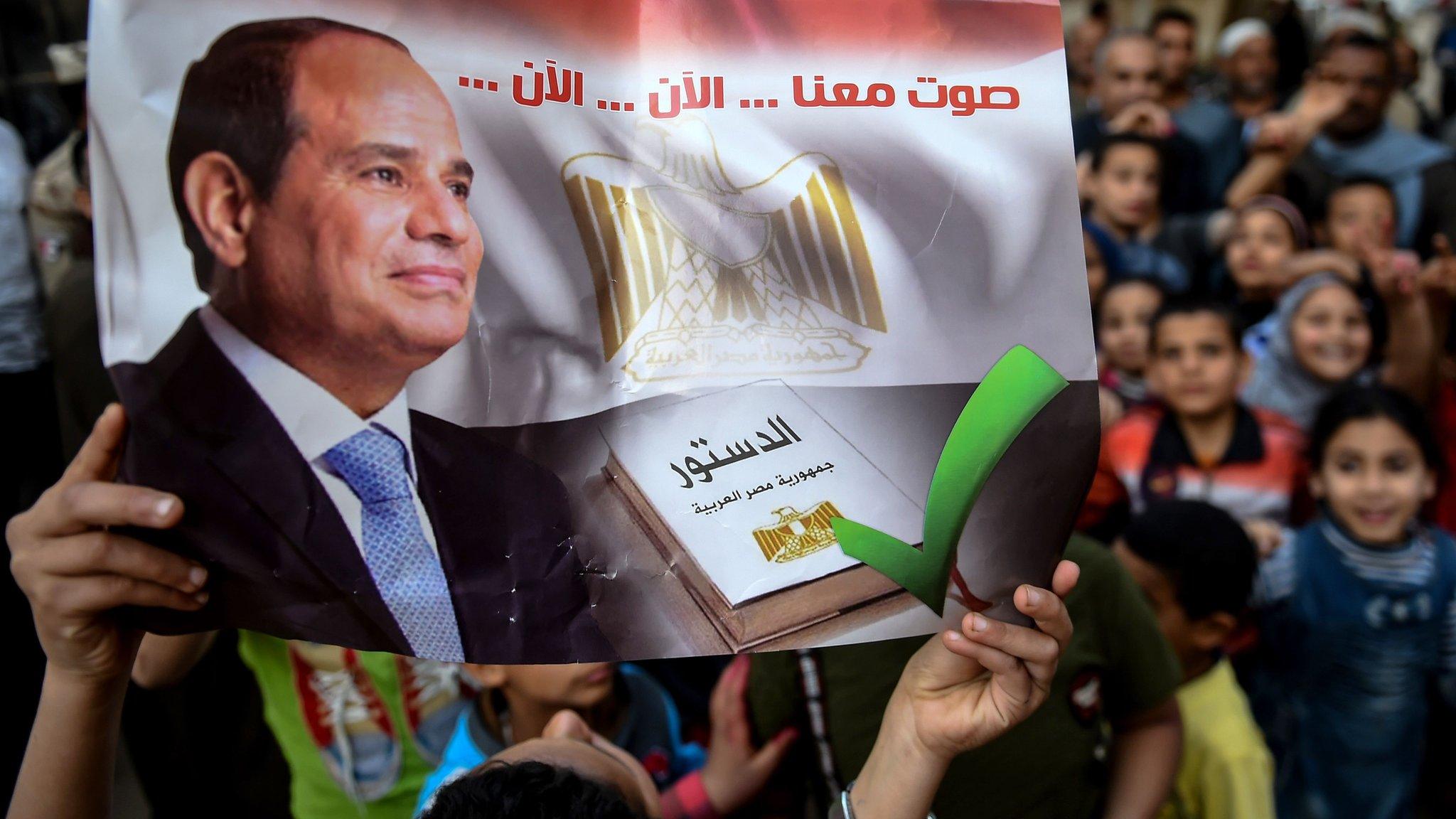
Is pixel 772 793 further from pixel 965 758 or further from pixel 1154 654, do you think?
pixel 1154 654

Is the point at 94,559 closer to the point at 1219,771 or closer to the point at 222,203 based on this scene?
the point at 222,203

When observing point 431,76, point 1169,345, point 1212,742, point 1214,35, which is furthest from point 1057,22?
point 1214,35

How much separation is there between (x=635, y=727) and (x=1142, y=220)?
7.00ft

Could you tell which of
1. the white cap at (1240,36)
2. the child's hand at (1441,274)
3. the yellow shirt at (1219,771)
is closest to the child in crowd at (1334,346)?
the child's hand at (1441,274)

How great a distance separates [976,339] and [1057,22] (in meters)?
0.25

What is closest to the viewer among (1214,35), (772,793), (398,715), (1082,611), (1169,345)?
(1082,611)

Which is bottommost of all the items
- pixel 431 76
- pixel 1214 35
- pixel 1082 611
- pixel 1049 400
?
pixel 1082 611

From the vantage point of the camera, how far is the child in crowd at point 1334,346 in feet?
8.13

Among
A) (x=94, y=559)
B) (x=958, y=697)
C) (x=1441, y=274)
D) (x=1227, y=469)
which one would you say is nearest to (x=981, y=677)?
(x=958, y=697)

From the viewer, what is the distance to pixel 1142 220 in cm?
304

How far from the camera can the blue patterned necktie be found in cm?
84

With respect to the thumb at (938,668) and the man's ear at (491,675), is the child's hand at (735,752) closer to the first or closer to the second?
the man's ear at (491,675)

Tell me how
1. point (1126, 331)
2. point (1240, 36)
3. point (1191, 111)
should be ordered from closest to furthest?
point (1126, 331), point (1191, 111), point (1240, 36)

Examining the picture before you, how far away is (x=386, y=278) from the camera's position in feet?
2.77
